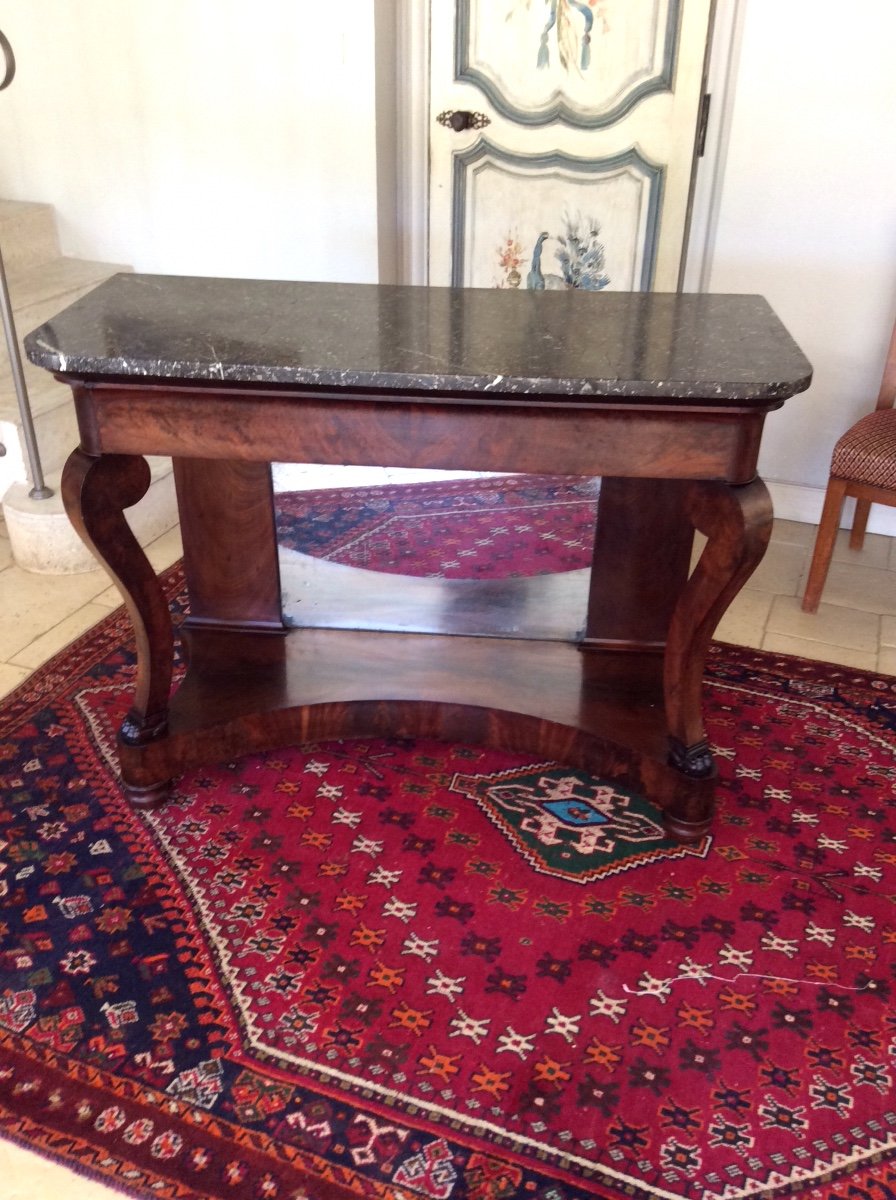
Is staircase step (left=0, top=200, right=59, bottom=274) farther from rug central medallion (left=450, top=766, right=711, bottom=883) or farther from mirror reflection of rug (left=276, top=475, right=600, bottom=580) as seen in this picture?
rug central medallion (left=450, top=766, right=711, bottom=883)

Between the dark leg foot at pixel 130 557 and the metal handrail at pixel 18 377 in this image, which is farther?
the metal handrail at pixel 18 377

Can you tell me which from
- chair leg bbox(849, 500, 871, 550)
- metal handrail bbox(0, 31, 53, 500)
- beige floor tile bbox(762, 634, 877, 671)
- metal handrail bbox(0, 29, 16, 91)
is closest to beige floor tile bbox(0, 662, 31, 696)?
metal handrail bbox(0, 31, 53, 500)

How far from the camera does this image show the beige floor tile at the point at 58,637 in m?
2.46

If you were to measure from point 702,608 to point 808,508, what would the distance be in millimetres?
1718

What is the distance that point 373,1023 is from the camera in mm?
1544

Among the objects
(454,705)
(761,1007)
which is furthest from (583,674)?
(761,1007)

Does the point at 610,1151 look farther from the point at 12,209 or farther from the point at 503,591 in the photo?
the point at 12,209

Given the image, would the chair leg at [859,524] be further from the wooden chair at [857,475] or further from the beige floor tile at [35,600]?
the beige floor tile at [35,600]

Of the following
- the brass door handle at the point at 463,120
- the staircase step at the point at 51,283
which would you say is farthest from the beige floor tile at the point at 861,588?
the staircase step at the point at 51,283

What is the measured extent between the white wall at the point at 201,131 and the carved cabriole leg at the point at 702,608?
2.02 m

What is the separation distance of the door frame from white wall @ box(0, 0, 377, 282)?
10 centimetres

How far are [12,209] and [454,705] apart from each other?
8.66 feet

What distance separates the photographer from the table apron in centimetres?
156

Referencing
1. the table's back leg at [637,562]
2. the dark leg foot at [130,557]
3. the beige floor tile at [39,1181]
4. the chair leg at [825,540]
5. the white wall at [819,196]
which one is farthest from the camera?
the white wall at [819,196]
